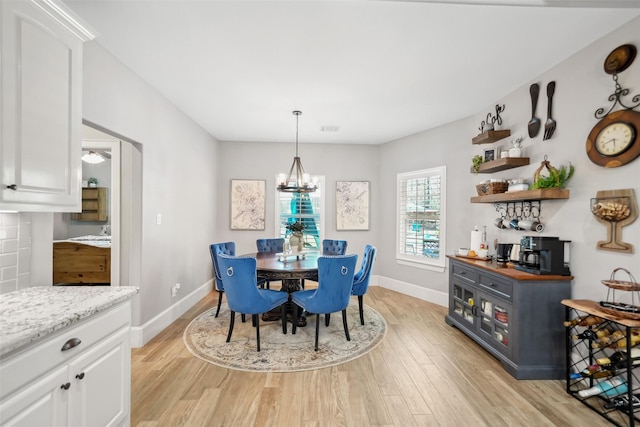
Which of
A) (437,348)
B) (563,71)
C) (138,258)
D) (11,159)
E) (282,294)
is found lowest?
(437,348)

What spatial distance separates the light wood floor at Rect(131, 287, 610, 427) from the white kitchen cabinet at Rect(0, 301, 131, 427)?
60 cm

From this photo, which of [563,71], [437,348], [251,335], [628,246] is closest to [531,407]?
[437,348]

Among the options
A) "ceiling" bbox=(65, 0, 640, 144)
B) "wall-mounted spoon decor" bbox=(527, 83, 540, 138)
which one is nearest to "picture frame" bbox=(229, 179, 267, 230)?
"ceiling" bbox=(65, 0, 640, 144)

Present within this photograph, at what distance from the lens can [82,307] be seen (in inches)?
52.2

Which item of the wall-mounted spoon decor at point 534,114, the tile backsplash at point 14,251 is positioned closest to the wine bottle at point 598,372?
the wall-mounted spoon decor at point 534,114

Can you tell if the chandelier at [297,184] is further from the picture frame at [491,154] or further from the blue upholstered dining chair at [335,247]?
the picture frame at [491,154]

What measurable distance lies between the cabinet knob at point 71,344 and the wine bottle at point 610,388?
10.6 feet

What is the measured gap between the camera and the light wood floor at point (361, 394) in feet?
6.35

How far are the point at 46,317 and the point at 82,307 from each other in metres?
0.14

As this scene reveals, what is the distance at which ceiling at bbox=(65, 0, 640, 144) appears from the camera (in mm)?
1913

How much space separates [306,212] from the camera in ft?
17.7

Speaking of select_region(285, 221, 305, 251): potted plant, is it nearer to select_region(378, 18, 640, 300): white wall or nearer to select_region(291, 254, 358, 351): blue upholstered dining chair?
select_region(291, 254, 358, 351): blue upholstered dining chair

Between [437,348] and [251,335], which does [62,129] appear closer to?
[251,335]

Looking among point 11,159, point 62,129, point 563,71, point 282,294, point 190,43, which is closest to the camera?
point 11,159
